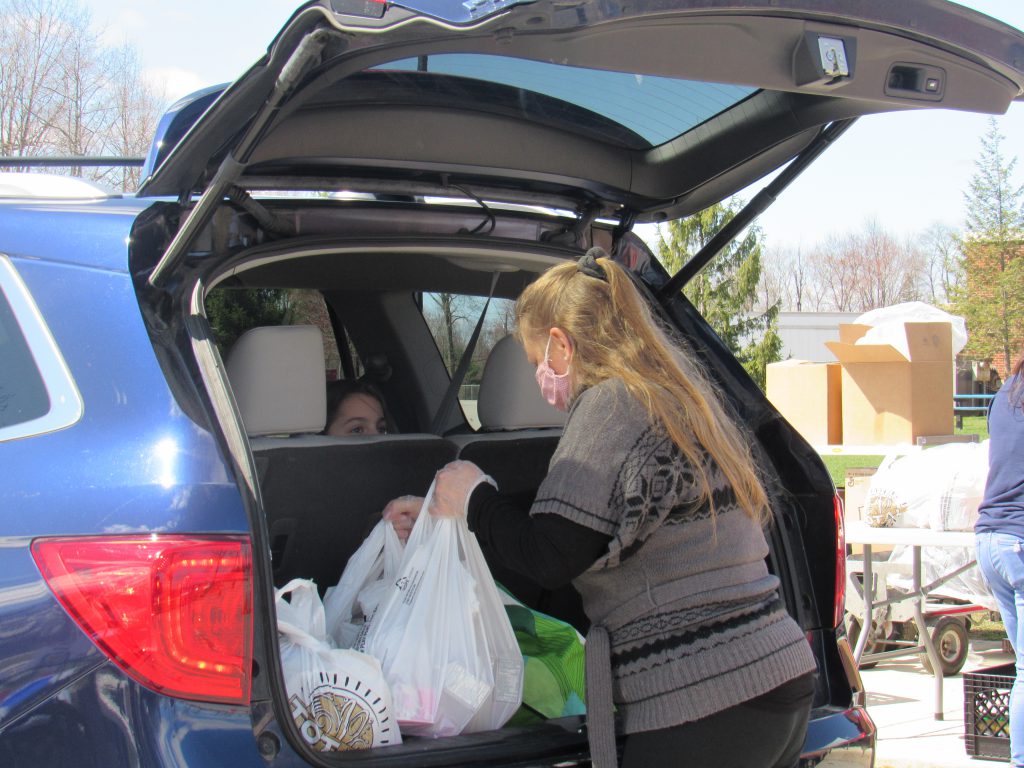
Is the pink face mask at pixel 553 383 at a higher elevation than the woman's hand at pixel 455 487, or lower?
higher

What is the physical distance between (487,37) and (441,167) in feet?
3.57

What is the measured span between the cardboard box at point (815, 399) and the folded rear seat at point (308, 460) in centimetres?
768

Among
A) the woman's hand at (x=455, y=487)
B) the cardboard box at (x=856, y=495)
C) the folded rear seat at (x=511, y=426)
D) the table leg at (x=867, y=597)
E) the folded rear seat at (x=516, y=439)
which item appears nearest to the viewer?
the woman's hand at (x=455, y=487)

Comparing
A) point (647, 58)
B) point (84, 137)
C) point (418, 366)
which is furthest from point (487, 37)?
point (84, 137)

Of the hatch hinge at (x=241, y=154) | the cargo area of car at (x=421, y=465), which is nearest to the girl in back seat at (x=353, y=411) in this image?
the cargo area of car at (x=421, y=465)

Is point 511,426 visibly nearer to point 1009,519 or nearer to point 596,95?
point 596,95

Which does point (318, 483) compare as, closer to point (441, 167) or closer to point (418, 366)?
point (441, 167)

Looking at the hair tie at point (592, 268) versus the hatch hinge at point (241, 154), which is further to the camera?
the hair tie at point (592, 268)

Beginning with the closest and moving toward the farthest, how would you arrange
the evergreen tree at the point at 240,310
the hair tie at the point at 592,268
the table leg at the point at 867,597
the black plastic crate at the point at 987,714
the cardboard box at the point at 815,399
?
the hair tie at the point at 592,268 → the evergreen tree at the point at 240,310 → the black plastic crate at the point at 987,714 → the table leg at the point at 867,597 → the cardboard box at the point at 815,399

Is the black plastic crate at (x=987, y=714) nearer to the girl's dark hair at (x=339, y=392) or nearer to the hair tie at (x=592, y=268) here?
the girl's dark hair at (x=339, y=392)

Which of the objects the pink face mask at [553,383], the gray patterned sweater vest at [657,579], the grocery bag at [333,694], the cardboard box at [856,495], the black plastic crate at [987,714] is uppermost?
the pink face mask at [553,383]

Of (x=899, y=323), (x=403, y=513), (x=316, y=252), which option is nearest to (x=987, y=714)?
(x=403, y=513)

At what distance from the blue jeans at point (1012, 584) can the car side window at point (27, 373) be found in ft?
11.3

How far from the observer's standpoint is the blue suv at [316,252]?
1586 mm
